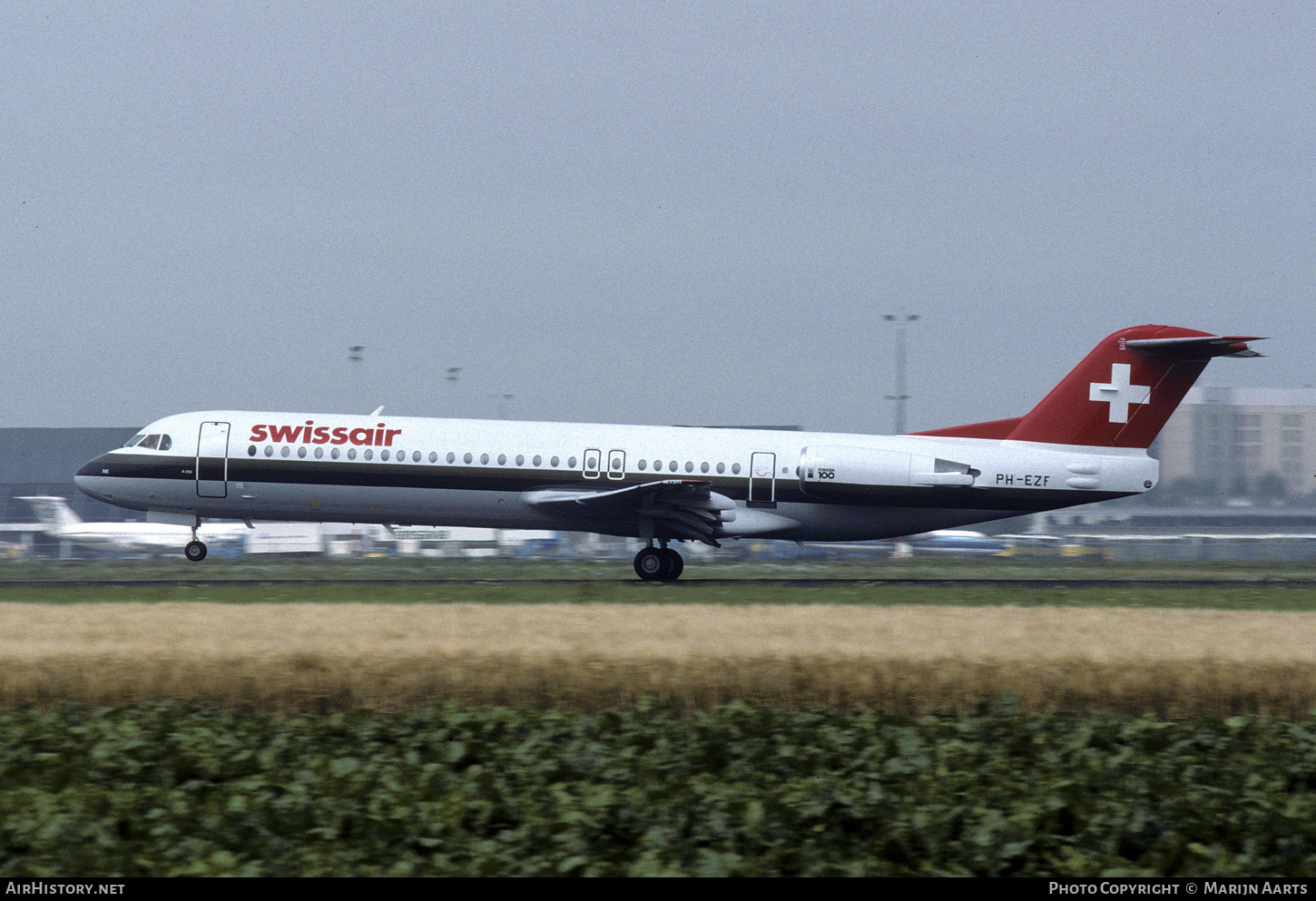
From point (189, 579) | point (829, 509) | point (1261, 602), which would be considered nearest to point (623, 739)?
point (1261, 602)

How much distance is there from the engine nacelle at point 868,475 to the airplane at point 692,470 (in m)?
0.03

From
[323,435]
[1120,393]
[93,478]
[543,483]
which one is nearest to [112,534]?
[93,478]

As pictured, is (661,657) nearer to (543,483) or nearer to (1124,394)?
(543,483)

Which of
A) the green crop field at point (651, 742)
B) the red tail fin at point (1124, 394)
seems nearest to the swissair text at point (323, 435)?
the green crop field at point (651, 742)

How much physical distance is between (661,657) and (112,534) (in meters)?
44.2

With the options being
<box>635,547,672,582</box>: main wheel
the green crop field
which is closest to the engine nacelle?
<box>635,547,672,582</box>: main wheel

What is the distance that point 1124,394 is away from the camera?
29.0m

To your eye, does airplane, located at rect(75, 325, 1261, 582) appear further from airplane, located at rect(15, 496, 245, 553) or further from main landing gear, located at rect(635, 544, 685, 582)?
airplane, located at rect(15, 496, 245, 553)

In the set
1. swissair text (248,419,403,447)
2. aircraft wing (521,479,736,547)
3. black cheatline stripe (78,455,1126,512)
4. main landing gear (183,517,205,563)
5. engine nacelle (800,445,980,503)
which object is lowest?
main landing gear (183,517,205,563)

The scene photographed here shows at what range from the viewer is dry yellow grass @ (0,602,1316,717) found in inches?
504

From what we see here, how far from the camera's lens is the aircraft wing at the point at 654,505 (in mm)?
28141

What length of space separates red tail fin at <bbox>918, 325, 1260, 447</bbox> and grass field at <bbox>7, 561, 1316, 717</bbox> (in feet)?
31.6

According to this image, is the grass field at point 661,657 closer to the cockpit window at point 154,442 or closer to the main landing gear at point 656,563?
the main landing gear at point 656,563

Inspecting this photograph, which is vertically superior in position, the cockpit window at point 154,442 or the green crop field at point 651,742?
the cockpit window at point 154,442
